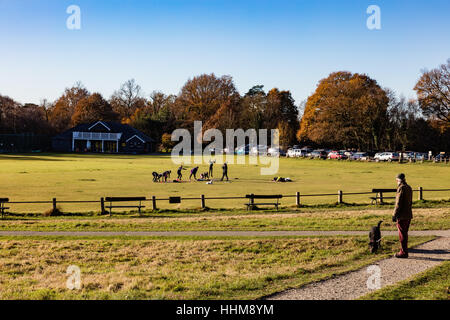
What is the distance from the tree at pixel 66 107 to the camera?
4153 inches

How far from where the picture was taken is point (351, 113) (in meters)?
72.1

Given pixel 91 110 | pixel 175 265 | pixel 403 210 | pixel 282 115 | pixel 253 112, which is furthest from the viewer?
pixel 91 110

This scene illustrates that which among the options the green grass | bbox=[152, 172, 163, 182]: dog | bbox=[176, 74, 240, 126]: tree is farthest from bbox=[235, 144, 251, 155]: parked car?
the green grass

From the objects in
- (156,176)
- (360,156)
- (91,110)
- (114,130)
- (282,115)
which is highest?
(91,110)

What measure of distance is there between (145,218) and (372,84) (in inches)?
2709

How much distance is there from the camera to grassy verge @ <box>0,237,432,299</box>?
27.4 feet

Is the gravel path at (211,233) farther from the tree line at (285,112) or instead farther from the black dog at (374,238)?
the tree line at (285,112)

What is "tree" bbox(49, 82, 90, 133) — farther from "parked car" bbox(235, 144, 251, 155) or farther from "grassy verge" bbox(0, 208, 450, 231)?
"grassy verge" bbox(0, 208, 450, 231)

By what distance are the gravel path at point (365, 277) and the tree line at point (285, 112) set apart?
198 feet

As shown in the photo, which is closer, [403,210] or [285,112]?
[403,210]

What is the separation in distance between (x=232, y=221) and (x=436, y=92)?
57668 mm

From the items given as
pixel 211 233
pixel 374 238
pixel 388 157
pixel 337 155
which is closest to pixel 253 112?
pixel 337 155

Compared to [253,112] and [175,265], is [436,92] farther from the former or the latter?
[175,265]
